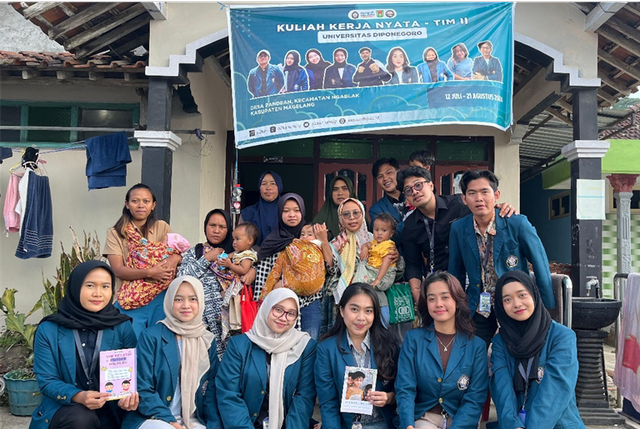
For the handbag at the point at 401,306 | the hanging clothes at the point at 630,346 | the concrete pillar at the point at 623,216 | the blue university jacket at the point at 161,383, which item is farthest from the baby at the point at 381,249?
the concrete pillar at the point at 623,216

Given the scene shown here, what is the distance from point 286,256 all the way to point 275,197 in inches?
33.3

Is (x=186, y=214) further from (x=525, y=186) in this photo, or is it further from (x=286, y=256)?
(x=525, y=186)

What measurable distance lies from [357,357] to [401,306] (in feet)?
2.80

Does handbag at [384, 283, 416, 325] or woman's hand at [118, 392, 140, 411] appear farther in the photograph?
handbag at [384, 283, 416, 325]


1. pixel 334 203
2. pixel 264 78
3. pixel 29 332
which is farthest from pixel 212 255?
pixel 29 332

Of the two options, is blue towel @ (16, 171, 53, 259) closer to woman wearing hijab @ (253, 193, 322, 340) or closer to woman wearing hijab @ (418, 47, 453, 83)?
woman wearing hijab @ (253, 193, 322, 340)

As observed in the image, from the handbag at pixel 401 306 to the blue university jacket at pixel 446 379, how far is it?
0.79 metres

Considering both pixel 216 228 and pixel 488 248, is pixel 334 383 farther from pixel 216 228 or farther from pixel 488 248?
pixel 216 228

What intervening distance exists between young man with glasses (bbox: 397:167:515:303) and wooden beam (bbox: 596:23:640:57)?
10.0 ft

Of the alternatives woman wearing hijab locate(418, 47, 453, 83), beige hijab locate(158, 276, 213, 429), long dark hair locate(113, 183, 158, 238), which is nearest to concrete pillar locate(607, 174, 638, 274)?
woman wearing hijab locate(418, 47, 453, 83)

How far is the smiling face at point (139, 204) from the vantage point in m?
4.40

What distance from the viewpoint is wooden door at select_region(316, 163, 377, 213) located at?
8258 mm

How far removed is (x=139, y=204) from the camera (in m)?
4.39

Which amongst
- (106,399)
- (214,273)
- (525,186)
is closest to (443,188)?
(214,273)
